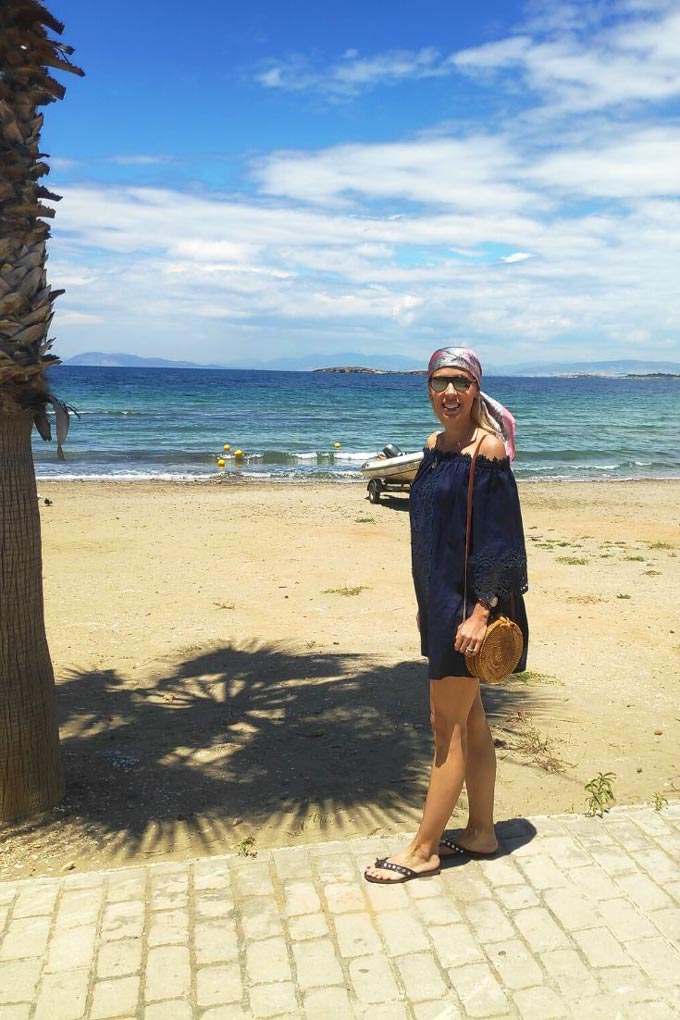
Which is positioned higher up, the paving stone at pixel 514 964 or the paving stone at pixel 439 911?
the paving stone at pixel 514 964

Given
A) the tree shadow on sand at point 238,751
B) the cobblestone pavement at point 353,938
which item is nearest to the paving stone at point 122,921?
the cobblestone pavement at point 353,938

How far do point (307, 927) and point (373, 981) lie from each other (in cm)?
38

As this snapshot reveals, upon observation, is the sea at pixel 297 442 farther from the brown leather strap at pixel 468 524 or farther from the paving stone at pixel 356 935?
the paving stone at pixel 356 935

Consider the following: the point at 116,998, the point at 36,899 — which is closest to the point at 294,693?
the point at 36,899

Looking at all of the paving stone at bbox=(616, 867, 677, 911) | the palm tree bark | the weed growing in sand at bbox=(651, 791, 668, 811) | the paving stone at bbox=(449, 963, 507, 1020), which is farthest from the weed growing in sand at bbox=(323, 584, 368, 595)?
the paving stone at bbox=(449, 963, 507, 1020)

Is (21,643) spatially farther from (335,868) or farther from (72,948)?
(335,868)

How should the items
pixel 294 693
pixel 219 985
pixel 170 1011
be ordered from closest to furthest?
pixel 170 1011, pixel 219 985, pixel 294 693

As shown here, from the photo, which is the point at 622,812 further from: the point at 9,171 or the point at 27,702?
the point at 9,171

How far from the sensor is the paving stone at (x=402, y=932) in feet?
10.1

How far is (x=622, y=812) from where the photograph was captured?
13.5 ft

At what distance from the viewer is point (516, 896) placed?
340 centimetres

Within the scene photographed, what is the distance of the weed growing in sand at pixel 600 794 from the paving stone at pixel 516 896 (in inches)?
29.8

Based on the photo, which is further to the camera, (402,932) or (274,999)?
(402,932)

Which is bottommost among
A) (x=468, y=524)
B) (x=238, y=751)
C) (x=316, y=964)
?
(x=238, y=751)
